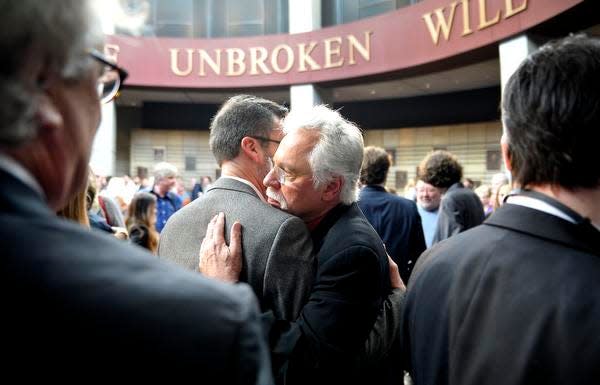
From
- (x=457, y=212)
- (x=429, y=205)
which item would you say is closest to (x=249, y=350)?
(x=457, y=212)

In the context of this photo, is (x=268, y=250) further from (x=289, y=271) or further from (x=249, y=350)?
(x=249, y=350)

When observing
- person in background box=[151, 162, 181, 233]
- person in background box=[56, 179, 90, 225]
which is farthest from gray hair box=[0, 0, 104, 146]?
person in background box=[151, 162, 181, 233]

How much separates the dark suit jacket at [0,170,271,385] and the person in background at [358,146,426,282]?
3.45m

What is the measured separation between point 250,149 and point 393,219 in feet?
7.28

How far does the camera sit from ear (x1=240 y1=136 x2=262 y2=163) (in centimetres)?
200

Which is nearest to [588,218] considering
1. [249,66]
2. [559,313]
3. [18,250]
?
[559,313]

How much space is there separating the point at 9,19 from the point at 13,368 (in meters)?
0.38

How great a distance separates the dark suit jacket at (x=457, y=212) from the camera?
14.3 feet

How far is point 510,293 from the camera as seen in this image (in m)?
1.10

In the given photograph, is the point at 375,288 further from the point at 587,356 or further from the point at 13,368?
the point at 13,368

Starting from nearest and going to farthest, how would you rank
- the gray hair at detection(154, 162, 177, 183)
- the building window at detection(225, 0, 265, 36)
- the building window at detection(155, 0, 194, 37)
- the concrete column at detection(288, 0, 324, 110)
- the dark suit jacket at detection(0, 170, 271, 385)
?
the dark suit jacket at detection(0, 170, 271, 385)
the gray hair at detection(154, 162, 177, 183)
the concrete column at detection(288, 0, 324, 110)
the building window at detection(225, 0, 265, 36)
the building window at detection(155, 0, 194, 37)

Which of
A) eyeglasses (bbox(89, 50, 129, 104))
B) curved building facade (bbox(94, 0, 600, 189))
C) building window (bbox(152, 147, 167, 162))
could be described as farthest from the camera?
building window (bbox(152, 147, 167, 162))

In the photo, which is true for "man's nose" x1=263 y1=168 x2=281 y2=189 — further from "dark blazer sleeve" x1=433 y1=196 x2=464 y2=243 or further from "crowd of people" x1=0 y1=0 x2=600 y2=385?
"dark blazer sleeve" x1=433 y1=196 x2=464 y2=243

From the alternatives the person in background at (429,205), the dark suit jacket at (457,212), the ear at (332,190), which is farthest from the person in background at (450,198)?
the ear at (332,190)
